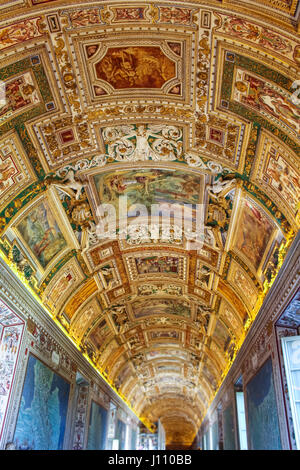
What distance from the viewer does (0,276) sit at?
10852 millimetres

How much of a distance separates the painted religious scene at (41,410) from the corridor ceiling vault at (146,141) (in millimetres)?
1966

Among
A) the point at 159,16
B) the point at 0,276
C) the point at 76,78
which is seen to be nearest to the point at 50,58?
the point at 76,78

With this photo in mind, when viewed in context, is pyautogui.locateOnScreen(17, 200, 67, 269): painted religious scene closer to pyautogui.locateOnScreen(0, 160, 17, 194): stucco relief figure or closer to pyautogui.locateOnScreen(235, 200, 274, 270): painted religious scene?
pyautogui.locateOnScreen(0, 160, 17, 194): stucco relief figure

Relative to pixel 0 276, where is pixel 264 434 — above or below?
below

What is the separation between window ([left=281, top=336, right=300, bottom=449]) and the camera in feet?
34.3

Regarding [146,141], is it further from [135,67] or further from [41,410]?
[41,410]

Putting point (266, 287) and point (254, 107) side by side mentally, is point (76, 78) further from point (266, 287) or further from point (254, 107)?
point (266, 287)

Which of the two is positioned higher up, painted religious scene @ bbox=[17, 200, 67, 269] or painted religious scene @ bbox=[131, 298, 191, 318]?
painted religious scene @ bbox=[131, 298, 191, 318]

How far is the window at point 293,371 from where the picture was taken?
1045 cm

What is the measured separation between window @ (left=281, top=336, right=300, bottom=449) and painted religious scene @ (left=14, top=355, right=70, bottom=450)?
773cm

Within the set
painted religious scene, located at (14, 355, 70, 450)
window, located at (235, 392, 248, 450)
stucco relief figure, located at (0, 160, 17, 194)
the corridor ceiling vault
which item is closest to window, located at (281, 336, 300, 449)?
the corridor ceiling vault

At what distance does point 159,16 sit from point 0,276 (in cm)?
752

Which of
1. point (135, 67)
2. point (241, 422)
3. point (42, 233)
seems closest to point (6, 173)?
point (42, 233)

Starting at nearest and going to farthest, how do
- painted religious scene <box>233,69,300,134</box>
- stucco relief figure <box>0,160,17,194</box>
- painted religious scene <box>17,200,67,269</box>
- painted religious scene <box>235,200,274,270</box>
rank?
painted religious scene <box>233,69,300,134</box> < stucco relief figure <box>0,160,17,194</box> < painted religious scene <box>235,200,274,270</box> < painted religious scene <box>17,200,67,269</box>
